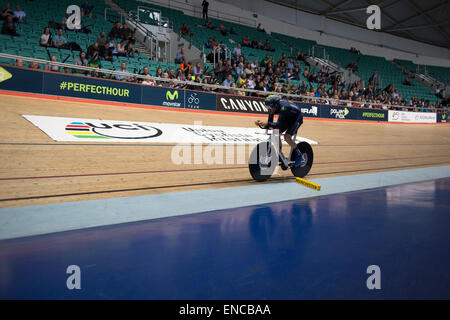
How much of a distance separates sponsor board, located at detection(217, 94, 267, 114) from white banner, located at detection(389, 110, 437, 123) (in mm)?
9251

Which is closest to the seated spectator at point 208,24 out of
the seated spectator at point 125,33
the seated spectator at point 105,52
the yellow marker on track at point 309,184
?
the seated spectator at point 125,33

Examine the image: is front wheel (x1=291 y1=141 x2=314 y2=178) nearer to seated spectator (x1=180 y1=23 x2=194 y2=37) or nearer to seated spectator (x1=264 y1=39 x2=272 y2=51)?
seated spectator (x1=180 y1=23 x2=194 y2=37)

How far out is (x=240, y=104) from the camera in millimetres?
11297

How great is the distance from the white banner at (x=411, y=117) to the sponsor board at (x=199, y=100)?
1135 cm

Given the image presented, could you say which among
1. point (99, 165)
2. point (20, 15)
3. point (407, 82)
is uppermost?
point (407, 82)

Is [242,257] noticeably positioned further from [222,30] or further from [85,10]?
[222,30]

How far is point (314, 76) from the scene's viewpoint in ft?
56.5

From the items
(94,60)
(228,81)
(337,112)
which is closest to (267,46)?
(337,112)

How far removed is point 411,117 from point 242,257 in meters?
19.4

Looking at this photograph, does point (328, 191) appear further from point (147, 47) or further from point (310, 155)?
point (147, 47)

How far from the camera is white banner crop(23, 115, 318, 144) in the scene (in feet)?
Answer: 16.9

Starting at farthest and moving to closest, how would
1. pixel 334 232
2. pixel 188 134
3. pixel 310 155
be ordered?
pixel 188 134
pixel 310 155
pixel 334 232
